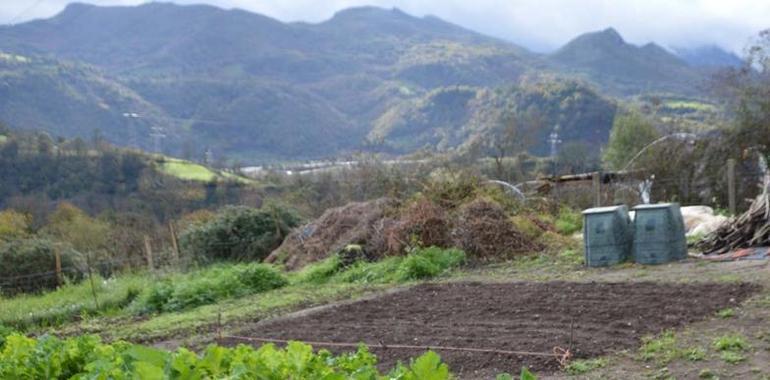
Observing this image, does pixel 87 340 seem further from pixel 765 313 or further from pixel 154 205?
pixel 154 205

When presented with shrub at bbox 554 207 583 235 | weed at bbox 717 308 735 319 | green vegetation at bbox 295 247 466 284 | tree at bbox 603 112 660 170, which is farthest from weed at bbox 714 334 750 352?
tree at bbox 603 112 660 170

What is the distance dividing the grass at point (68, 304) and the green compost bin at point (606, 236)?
753cm

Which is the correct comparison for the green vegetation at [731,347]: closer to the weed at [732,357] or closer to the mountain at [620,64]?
the weed at [732,357]

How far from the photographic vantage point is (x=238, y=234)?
19.9 meters

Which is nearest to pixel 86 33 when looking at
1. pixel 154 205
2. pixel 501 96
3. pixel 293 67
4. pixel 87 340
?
pixel 293 67

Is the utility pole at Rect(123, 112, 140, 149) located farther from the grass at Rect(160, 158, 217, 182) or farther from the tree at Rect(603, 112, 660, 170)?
the tree at Rect(603, 112, 660, 170)

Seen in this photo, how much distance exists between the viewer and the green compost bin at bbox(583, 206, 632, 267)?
41.2ft

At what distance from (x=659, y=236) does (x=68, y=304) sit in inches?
364

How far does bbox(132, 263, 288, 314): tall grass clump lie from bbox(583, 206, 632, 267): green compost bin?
205 inches

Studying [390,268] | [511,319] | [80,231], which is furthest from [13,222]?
[511,319]

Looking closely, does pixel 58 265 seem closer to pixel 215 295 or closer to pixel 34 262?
pixel 34 262

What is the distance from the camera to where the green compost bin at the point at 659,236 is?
477 inches

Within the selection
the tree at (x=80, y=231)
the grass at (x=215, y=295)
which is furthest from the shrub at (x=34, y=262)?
the tree at (x=80, y=231)

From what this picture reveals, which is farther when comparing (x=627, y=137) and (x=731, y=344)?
(x=627, y=137)
